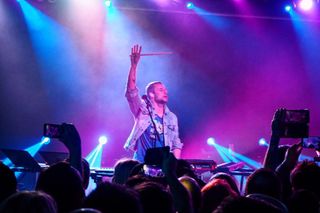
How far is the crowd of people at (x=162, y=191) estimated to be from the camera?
2.09 meters

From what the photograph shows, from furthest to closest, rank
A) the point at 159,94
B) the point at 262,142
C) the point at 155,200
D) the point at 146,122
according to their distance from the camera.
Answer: the point at 262,142 → the point at 159,94 → the point at 146,122 → the point at 155,200

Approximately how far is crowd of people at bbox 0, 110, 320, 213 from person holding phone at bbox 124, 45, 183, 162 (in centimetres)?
214

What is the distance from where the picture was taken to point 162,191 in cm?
253

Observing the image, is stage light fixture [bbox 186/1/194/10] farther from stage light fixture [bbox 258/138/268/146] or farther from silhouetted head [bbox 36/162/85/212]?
silhouetted head [bbox 36/162/85/212]

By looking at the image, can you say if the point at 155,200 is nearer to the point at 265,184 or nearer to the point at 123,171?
the point at 265,184

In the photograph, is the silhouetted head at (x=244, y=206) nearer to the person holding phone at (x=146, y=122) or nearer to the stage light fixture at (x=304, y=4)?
the person holding phone at (x=146, y=122)

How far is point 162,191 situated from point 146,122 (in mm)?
4206

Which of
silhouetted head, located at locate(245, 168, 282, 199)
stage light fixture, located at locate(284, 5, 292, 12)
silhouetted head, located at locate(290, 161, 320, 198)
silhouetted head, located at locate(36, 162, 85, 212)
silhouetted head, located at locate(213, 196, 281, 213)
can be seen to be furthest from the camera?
stage light fixture, located at locate(284, 5, 292, 12)

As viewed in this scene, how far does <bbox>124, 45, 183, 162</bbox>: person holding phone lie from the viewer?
6.69 metres

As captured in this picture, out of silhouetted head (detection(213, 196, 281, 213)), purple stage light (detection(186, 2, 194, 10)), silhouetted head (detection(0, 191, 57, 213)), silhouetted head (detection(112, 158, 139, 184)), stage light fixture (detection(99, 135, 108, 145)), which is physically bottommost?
stage light fixture (detection(99, 135, 108, 145))

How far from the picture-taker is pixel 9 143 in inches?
456

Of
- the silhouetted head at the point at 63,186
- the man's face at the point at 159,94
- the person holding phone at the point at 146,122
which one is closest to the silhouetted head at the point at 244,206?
the silhouetted head at the point at 63,186

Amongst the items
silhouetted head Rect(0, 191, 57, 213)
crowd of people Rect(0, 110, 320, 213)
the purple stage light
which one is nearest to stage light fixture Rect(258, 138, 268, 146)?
the purple stage light

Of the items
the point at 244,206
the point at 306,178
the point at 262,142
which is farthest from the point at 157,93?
the point at 262,142
